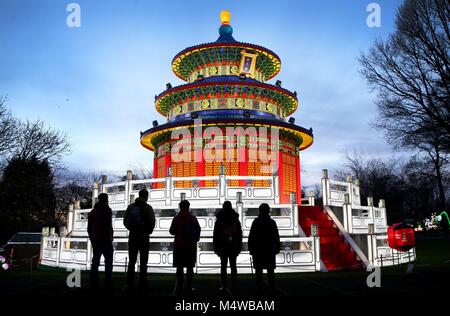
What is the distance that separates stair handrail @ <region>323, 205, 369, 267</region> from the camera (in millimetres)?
13452

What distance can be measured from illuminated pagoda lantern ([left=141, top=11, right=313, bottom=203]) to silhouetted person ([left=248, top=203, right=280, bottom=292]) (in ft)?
41.6

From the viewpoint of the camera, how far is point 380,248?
559 inches

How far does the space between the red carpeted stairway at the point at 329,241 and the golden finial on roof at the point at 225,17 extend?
18264 mm

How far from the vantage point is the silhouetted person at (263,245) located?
731 centimetres

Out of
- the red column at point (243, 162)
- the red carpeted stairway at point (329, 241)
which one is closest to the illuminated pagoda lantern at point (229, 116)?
the red column at point (243, 162)

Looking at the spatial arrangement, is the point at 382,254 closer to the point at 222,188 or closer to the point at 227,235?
the point at 222,188

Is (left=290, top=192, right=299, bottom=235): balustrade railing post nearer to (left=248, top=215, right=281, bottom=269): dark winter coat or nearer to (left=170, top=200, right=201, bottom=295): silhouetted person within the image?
(left=248, top=215, right=281, bottom=269): dark winter coat

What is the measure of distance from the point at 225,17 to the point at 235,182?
47.7ft

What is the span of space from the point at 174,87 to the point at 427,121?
1453 cm

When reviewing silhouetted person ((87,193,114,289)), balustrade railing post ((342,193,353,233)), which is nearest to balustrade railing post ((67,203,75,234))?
silhouetted person ((87,193,114,289))

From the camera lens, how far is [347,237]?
14359mm

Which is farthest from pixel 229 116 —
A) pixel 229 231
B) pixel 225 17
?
pixel 229 231
